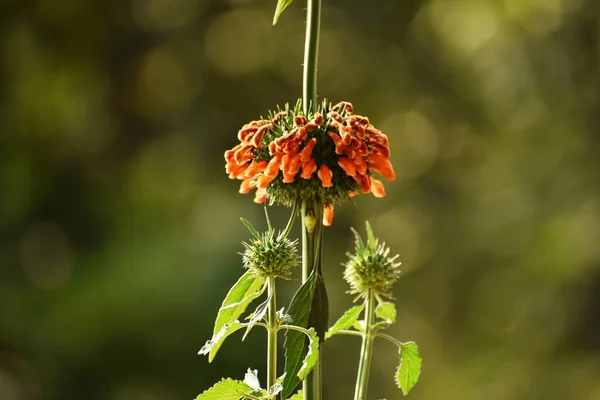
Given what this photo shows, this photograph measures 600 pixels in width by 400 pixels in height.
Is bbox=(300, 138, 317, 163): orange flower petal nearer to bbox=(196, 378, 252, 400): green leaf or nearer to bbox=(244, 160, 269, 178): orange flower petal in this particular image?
bbox=(244, 160, 269, 178): orange flower petal

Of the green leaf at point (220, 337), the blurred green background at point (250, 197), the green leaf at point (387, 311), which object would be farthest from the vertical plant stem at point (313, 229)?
the blurred green background at point (250, 197)

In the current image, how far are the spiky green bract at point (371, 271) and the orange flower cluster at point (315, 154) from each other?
0.13 metres

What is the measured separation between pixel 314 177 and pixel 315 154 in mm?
29

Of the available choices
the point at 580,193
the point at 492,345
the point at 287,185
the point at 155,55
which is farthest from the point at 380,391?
the point at 287,185

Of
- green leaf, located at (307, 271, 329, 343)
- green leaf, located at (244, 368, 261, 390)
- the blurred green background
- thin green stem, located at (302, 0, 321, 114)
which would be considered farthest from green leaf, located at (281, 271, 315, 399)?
the blurred green background

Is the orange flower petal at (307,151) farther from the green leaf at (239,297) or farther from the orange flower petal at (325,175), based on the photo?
the green leaf at (239,297)

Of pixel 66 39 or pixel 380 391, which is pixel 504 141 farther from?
pixel 66 39

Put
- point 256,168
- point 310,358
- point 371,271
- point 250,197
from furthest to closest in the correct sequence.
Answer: point 250,197 → point 371,271 → point 256,168 → point 310,358

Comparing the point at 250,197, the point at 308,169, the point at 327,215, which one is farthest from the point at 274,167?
the point at 250,197

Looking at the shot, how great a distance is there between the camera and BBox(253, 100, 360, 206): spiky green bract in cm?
109

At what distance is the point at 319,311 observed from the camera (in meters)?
1.05

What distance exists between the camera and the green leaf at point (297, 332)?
1.04 metres

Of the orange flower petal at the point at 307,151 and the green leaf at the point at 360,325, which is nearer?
the orange flower petal at the point at 307,151

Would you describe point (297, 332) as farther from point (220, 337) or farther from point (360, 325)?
point (360, 325)
